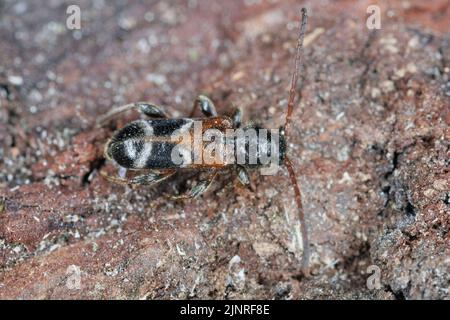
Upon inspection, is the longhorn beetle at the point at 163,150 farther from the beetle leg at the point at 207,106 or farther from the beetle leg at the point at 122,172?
the beetle leg at the point at 207,106

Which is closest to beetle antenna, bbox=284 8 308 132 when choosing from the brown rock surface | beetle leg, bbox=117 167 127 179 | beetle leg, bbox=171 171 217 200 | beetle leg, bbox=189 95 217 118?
the brown rock surface

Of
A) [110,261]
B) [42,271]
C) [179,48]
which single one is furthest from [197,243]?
[179,48]

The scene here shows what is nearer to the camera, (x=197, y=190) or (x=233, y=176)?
(x=197, y=190)

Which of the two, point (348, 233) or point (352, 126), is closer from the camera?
point (348, 233)

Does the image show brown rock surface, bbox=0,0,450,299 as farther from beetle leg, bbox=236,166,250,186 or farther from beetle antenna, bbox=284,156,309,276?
beetle antenna, bbox=284,156,309,276

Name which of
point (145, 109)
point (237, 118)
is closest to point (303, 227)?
point (237, 118)

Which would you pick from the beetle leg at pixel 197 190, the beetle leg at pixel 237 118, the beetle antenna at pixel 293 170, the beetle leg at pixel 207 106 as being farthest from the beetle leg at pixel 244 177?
the beetle leg at pixel 207 106

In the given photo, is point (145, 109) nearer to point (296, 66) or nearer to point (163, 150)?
point (163, 150)

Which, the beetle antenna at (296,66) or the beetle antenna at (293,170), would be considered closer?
the beetle antenna at (293,170)

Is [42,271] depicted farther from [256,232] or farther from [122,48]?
[122,48]
